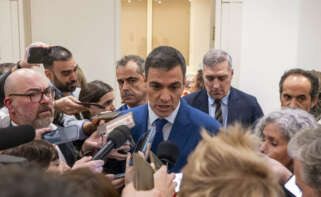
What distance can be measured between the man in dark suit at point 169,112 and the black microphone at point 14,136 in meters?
0.65

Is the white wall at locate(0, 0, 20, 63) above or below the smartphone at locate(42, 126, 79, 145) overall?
above

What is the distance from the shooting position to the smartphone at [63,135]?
52.2 inches

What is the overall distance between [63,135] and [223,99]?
163cm

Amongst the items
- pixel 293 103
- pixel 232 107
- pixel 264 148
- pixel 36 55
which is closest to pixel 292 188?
pixel 264 148

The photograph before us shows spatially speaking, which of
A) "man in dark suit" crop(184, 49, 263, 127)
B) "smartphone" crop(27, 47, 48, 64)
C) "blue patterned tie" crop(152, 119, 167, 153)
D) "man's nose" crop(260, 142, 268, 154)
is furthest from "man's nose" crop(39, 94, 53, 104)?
"man in dark suit" crop(184, 49, 263, 127)

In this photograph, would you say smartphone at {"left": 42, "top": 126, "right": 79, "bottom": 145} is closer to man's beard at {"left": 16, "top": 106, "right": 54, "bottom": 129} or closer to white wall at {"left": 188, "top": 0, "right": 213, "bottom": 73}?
man's beard at {"left": 16, "top": 106, "right": 54, "bottom": 129}

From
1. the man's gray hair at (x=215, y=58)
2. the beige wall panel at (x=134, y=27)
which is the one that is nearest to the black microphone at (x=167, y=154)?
the man's gray hair at (x=215, y=58)

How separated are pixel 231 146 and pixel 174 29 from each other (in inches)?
238

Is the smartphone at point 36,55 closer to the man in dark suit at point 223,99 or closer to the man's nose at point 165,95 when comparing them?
the man's nose at point 165,95

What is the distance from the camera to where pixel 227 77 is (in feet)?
8.72

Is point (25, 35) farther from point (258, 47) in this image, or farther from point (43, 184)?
point (43, 184)

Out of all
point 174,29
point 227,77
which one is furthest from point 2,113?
point 174,29

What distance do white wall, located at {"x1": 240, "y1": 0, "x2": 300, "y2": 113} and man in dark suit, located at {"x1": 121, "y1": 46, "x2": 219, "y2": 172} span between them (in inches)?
107

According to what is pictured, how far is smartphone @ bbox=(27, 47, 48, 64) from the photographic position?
2045mm
